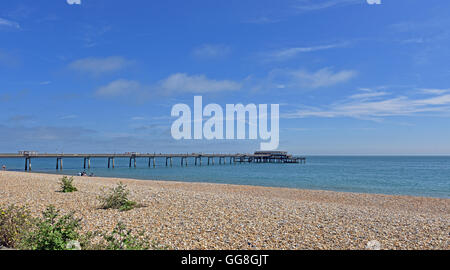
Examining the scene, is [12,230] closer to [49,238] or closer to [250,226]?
[49,238]

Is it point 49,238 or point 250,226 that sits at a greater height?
point 49,238

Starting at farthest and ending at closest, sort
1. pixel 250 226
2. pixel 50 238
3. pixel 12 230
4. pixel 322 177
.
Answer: pixel 322 177
pixel 250 226
pixel 12 230
pixel 50 238

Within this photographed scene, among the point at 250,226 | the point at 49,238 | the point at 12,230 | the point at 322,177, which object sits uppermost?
the point at 49,238

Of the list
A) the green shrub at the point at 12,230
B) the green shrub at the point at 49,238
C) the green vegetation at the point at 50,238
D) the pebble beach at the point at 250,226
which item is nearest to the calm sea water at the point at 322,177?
the pebble beach at the point at 250,226

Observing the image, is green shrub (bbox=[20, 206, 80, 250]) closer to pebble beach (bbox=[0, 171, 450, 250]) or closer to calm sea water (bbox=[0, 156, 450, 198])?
pebble beach (bbox=[0, 171, 450, 250])

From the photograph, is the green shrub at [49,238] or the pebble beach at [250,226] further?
the pebble beach at [250,226]

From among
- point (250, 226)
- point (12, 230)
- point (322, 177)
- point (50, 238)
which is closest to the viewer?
point (50, 238)

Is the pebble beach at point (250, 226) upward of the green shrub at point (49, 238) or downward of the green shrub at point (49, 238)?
downward

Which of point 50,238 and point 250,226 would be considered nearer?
point 50,238

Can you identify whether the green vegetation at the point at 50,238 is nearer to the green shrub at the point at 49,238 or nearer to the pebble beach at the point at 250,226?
the green shrub at the point at 49,238

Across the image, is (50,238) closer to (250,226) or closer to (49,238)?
(49,238)

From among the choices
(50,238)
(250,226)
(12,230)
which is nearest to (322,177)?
(250,226)

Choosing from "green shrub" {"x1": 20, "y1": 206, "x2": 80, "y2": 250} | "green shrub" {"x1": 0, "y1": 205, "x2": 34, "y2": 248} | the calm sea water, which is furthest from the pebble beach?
the calm sea water
